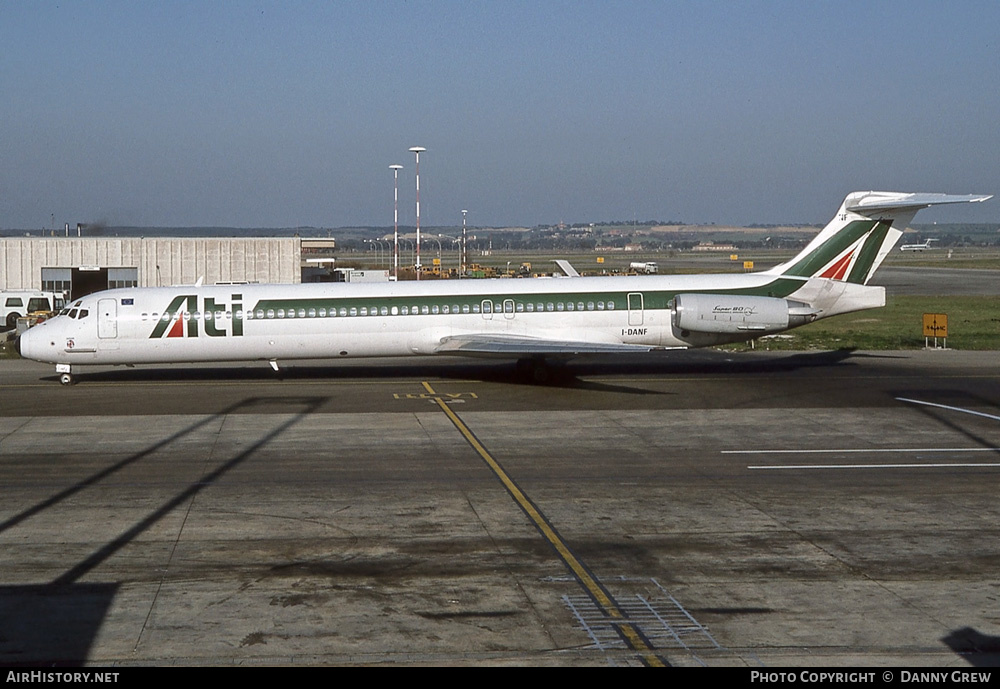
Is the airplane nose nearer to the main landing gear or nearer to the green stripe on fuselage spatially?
the main landing gear

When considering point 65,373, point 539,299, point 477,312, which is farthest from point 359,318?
point 65,373

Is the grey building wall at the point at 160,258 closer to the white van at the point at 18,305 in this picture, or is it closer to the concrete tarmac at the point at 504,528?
the white van at the point at 18,305

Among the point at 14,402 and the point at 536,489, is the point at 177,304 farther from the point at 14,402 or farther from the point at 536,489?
the point at 536,489

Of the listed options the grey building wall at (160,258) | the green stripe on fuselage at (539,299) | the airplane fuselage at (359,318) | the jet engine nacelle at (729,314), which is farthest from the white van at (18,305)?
the jet engine nacelle at (729,314)

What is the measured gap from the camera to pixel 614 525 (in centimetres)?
1400

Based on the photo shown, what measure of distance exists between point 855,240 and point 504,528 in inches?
740

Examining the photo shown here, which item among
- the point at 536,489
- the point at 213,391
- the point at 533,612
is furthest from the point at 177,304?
the point at 533,612

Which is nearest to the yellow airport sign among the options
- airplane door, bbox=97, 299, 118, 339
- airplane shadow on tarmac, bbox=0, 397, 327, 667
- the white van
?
airplane door, bbox=97, 299, 118, 339

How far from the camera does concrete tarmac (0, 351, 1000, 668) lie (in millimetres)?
9734

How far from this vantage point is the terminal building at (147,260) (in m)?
52.6

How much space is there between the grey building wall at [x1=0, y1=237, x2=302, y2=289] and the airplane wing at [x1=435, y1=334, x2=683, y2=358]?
28147 mm

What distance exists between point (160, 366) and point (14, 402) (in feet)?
25.4
